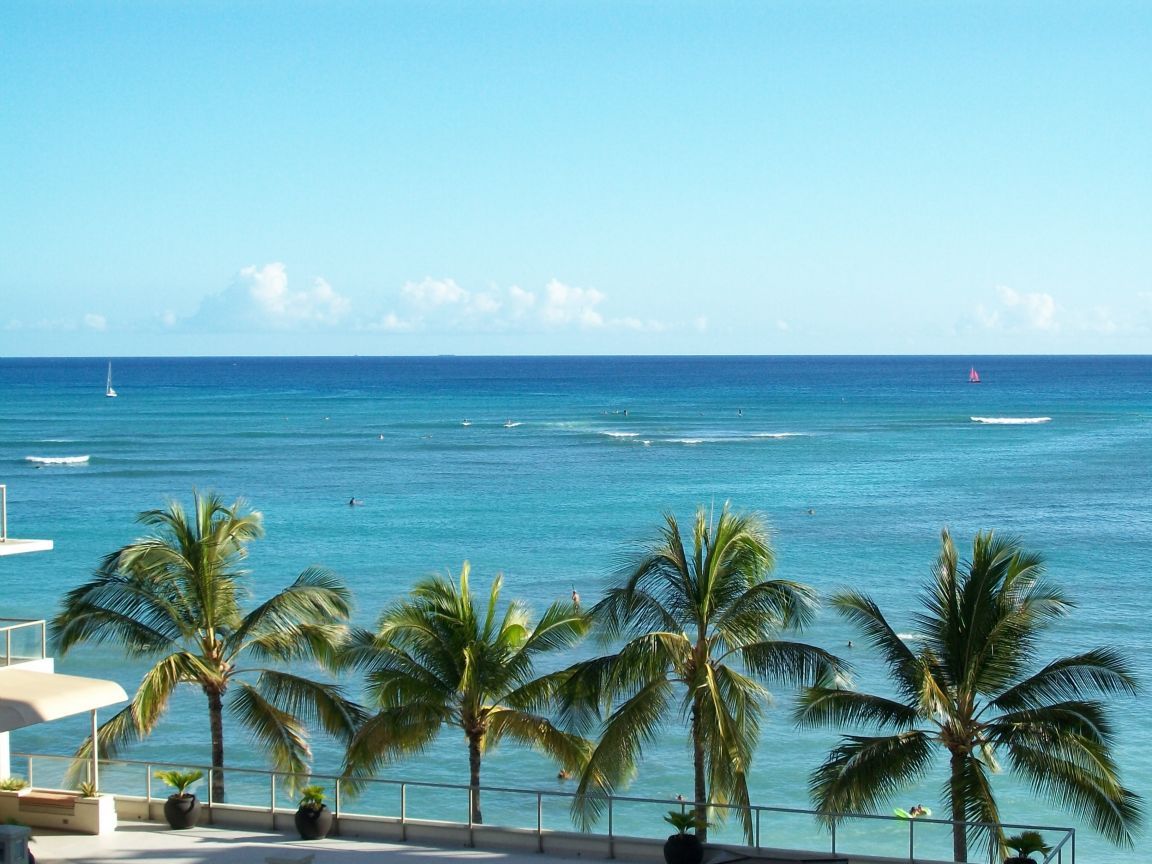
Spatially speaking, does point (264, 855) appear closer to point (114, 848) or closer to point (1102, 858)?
point (114, 848)

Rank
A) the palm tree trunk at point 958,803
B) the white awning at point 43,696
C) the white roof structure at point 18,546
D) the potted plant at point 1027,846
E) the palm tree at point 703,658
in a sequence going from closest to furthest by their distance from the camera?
1. the potted plant at point 1027,846
2. the white awning at point 43,696
3. the palm tree trunk at point 958,803
4. the palm tree at point 703,658
5. the white roof structure at point 18,546

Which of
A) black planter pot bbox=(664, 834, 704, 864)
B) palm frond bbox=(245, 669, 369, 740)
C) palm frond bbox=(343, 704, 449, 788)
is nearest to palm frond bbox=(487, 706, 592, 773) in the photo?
palm frond bbox=(343, 704, 449, 788)

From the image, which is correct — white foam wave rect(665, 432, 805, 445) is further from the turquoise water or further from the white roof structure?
the white roof structure

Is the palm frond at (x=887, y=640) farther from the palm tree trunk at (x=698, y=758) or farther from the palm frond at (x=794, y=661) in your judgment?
the palm tree trunk at (x=698, y=758)

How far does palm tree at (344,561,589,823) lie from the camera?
19516mm

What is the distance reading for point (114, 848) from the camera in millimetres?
17250

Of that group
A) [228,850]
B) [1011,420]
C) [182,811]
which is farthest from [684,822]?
[1011,420]

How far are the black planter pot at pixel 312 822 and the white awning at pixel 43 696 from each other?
2753 mm

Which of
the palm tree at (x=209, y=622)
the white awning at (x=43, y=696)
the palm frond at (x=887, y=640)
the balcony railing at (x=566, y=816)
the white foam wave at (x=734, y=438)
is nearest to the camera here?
the white awning at (x=43, y=696)

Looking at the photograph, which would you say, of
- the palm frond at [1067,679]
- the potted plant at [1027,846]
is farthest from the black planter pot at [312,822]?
the palm frond at [1067,679]

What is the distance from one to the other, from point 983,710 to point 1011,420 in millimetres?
117153

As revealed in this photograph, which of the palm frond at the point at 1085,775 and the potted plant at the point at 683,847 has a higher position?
the palm frond at the point at 1085,775

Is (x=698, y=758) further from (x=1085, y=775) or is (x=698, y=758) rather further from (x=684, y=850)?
(x=1085, y=775)

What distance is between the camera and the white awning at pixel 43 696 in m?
16.6
